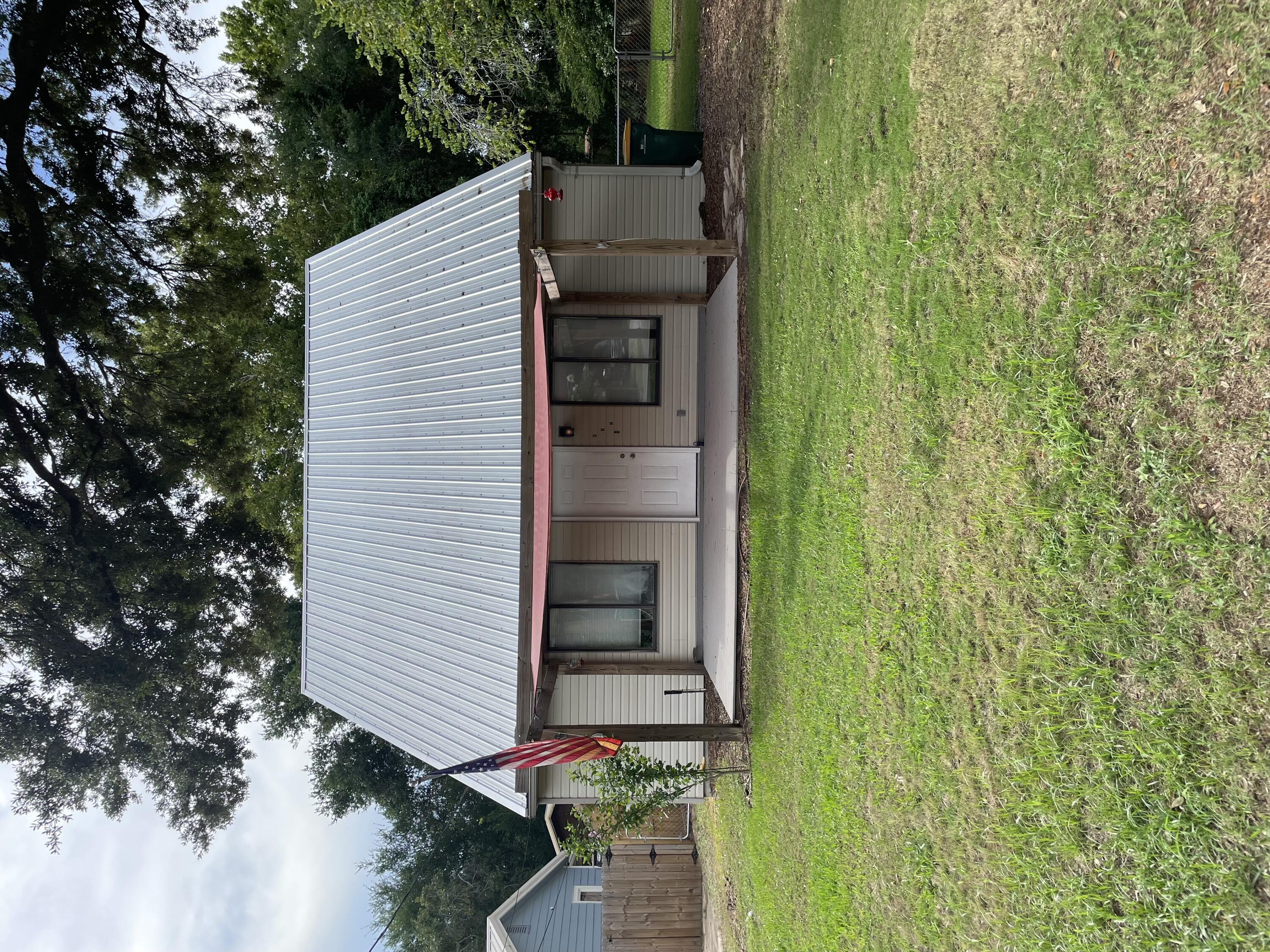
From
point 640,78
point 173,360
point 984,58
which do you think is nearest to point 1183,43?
point 984,58

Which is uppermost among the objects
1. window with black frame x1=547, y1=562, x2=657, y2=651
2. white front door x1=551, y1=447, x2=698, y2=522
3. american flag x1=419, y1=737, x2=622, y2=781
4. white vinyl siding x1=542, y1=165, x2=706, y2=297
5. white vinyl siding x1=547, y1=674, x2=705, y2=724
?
white vinyl siding x1=542, y1=165, x2=706, y2=297

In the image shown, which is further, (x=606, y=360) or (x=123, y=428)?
(x=123, y=428)

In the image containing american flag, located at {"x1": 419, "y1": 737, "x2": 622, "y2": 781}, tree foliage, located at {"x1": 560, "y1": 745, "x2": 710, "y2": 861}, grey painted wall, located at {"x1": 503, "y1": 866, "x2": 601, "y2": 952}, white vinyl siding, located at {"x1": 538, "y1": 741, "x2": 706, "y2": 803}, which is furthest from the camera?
grey painted wall, located at {"x1": 503, "y1": 866, "x2": 601, "y2": 952}

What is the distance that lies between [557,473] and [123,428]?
12.4 m

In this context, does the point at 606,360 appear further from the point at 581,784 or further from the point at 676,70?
the point at 676,70

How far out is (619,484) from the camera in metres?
9.80

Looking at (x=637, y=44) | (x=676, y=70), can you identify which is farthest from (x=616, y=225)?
(x=637, y=44)

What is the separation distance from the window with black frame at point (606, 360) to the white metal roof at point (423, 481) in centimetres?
132

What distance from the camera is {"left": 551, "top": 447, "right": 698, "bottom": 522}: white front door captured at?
32.0 ft

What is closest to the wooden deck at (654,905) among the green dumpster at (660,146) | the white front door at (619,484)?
the white front door at (619,484)

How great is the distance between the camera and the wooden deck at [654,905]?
12562 millimetres

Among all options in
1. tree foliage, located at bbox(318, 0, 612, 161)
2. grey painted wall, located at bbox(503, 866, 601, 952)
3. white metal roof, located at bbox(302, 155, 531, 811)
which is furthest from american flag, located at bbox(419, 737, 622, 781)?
grey painted wall, located at bbox(503, 866, 601, 952)

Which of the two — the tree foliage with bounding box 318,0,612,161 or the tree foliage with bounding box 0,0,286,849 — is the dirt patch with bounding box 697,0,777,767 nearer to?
the tree foliage with bounding box 318,0,612,161

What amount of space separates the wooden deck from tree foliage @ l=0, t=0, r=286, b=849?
13.6 meters
